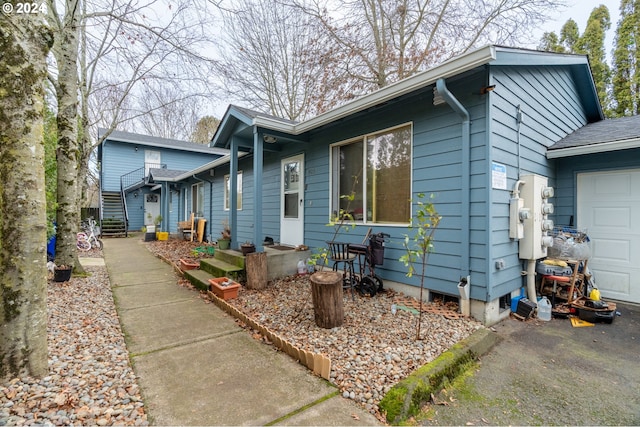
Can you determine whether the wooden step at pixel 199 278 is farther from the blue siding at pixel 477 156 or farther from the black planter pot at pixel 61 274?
the blue siding at pixel 477 156

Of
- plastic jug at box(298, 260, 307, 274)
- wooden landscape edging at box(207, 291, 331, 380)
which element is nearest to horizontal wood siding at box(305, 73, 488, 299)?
plastic jug at box(298, 260, 307, 274)

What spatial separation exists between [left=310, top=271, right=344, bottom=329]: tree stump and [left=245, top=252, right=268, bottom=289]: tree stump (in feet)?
6.02

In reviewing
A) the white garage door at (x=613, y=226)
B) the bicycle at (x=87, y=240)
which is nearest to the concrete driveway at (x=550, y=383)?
the white garage door at (x=613, y=226)

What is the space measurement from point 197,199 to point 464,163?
10915 millimetres

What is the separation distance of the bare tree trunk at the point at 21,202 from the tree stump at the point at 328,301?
7.32 ft

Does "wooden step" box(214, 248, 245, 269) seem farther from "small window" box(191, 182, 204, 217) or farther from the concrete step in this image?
"small window" box(191, 182, 204, 217)

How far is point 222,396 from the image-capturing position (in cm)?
207

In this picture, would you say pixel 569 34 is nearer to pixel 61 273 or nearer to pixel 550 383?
pixel 550 383

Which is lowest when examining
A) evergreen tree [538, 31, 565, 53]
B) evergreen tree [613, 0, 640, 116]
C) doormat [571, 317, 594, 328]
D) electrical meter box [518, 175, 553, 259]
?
doormat [571, 317, 594, 328]

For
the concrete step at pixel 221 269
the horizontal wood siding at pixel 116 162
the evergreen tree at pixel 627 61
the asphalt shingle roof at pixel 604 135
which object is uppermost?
the evergreen tree at pixel 627 61

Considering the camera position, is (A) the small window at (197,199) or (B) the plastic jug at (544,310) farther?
(A) the small window at (197,199)

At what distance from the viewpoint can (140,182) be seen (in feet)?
49.0

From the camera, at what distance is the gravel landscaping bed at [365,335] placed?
2227 mm
